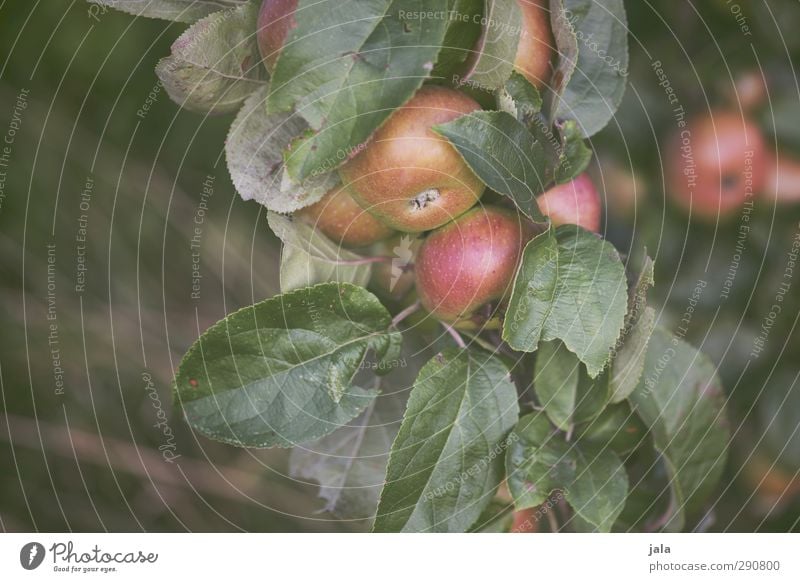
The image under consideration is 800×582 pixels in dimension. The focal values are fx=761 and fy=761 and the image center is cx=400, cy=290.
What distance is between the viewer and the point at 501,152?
1.25 ft

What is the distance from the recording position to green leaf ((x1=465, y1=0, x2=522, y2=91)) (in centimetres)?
38

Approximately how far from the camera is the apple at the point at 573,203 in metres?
0.42

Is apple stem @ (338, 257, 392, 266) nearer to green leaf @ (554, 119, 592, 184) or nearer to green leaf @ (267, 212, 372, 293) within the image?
green leaf @ (267, 212, 372, 293)

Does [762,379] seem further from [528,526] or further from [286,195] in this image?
[286,195]

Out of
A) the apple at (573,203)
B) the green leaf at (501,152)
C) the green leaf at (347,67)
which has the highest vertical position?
the green leaf at (347,67)

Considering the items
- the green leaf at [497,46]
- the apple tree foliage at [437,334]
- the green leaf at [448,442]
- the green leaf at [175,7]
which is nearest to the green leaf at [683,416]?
the apple tree foliage at [437,334]

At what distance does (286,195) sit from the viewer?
403 mm

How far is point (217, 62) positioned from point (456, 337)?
7.9 inches

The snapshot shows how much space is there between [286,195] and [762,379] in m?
0.37

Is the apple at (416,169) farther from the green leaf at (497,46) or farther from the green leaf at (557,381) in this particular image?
the green leaf at (557,381)

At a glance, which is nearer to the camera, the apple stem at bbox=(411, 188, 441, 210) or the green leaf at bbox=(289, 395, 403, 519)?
the apple stem at bbox=(411, 188, 441, 210)

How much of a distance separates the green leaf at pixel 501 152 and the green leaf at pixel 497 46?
0.02m
